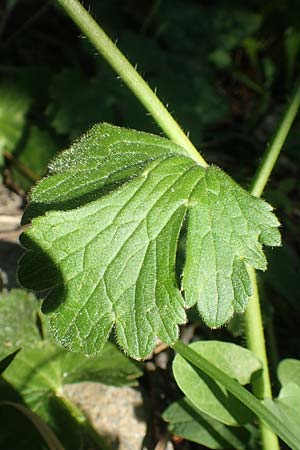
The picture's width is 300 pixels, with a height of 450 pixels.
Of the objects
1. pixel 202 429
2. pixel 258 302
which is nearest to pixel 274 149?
pixel 258 302

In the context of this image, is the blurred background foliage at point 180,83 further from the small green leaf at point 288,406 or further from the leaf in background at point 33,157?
the small green leaf at point 288,406

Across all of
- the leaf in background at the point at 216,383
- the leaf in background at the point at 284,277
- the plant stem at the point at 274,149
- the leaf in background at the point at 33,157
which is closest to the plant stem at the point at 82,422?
the leaf in background at the point at 216,383

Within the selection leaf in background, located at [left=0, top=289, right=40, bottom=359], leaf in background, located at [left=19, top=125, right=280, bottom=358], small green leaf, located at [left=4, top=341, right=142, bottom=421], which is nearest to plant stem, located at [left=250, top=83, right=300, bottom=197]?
leaf in background, located at [left=19, top=125, right=280, bottom=358]

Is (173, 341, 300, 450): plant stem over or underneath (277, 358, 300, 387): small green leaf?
over

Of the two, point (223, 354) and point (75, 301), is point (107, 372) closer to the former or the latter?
point (223, 354)

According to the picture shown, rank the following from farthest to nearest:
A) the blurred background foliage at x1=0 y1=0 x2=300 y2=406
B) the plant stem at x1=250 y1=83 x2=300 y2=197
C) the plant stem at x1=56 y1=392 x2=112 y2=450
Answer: the blurred background foliage at x1=0 y1=0 x2=300 y2=406, the plant stem at x1=56 y1=392 x2=112 y2=450, the plant stem at x1=250 y1=83 x2=300 y2=197

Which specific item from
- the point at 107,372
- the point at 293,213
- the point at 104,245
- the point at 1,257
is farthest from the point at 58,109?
the point at 104,245

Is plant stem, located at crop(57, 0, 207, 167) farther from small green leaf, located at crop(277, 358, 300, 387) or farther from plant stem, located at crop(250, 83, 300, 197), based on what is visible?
small green leaf, located at crop(277, 358, 300, 387)
